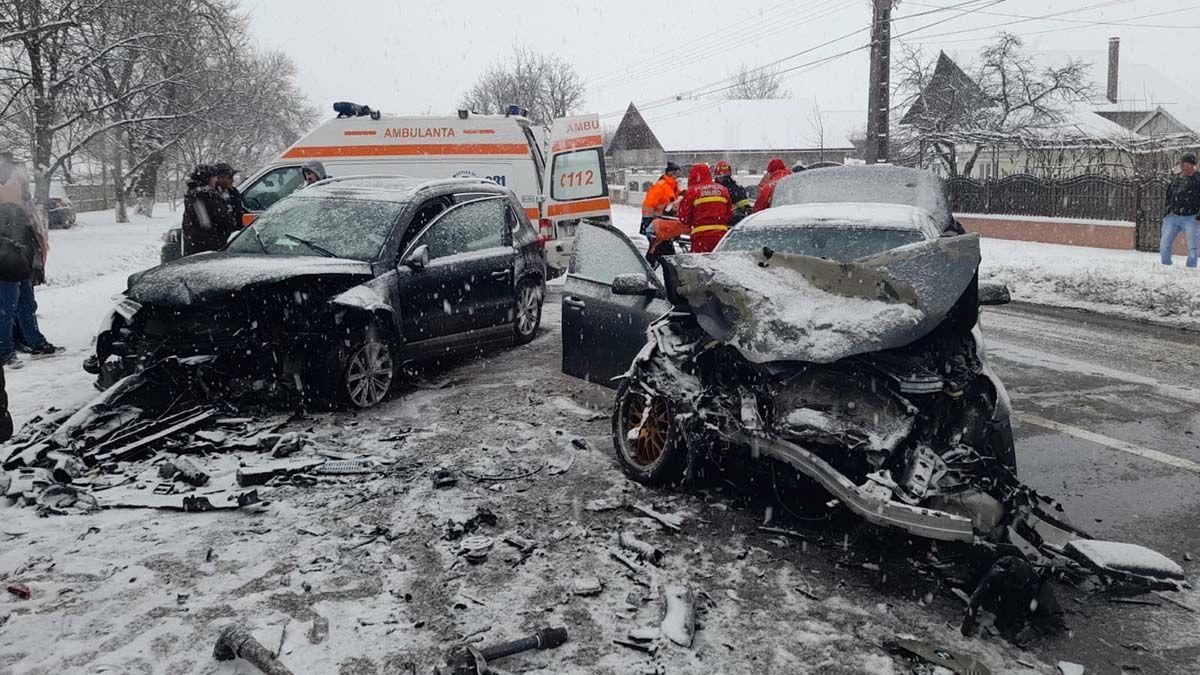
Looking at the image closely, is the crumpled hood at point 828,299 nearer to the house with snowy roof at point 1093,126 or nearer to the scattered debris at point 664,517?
the scattered debris at point 664,517

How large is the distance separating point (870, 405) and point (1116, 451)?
2.55 m

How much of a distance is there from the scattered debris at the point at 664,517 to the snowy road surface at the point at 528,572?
62 mm

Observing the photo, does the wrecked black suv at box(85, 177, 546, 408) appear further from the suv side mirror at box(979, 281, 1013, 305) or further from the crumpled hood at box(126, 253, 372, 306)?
the suv side mirror at box(979, 281, 1013, 305)

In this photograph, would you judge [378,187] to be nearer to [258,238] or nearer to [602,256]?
[258,238]

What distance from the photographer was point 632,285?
5.64 metres

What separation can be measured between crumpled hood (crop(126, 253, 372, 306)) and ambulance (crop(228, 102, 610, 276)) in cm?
563

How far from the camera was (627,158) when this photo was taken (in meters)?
66.1

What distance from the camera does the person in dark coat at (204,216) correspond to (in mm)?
9109

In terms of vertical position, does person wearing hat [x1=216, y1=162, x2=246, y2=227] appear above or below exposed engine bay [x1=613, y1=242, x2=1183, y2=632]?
above

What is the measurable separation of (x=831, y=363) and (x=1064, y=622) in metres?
1.45

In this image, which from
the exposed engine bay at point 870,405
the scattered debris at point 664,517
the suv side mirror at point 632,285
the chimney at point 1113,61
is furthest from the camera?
the chimney at point 1113,61

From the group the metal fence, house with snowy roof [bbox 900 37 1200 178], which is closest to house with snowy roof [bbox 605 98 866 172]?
house with snowy roof [bbox 900 37 1200 178]

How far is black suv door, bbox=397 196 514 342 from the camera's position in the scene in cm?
733

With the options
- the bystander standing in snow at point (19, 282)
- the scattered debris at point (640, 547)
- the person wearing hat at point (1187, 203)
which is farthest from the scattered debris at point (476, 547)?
the person wearing hat at point (1187, 203)
